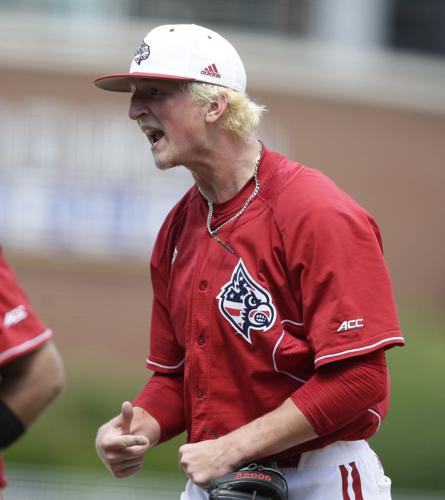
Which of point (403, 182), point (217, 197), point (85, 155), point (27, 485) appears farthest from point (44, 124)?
point (217, 197)

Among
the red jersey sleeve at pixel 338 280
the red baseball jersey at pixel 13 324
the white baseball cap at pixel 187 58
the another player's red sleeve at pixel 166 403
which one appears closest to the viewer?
the red jersey sleeve at pixel 338 280

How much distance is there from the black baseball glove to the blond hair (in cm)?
108

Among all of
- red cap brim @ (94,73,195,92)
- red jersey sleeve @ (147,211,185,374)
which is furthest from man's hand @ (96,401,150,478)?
red cap brim @ (94,73,195,92)

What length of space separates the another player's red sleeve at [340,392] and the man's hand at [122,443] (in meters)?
0.58

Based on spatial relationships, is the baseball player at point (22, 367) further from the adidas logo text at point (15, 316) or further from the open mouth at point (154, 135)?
the open mouth at point (154, 135)

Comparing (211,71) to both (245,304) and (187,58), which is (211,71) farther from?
(245,304)

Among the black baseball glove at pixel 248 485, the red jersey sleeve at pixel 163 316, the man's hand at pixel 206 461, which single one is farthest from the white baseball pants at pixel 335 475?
the red jersey sleeve at pixel 163 316

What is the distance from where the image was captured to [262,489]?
369cm

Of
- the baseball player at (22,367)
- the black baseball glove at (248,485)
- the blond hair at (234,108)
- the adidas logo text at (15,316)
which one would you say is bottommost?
the baseball player at (22,367)

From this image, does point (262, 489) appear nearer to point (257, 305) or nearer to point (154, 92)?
point (257, 305)

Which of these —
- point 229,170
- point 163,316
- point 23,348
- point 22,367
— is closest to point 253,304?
point 229,170

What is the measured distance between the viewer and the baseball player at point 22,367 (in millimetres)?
4793

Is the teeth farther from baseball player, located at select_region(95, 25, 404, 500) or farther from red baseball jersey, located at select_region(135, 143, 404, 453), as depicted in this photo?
red baseball jersey, located at select_region(135, 143, 404, 453)

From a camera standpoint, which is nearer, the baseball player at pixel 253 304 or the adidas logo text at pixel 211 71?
the baseball player at pixel 253 304
